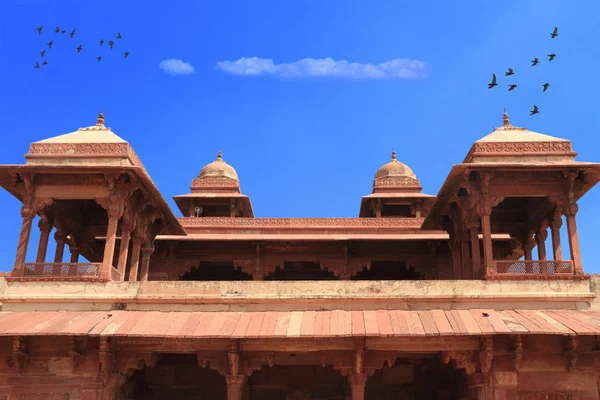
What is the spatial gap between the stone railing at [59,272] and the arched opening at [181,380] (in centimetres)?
293

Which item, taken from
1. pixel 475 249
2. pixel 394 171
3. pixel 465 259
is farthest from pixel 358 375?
pixel 394 171

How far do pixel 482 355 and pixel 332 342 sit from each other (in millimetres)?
2727

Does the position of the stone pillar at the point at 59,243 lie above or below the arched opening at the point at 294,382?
above

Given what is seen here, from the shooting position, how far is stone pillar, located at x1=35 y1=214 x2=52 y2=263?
13749 millimetres

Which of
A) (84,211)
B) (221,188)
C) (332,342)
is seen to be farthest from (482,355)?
(221,188)

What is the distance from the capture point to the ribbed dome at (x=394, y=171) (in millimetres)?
28125

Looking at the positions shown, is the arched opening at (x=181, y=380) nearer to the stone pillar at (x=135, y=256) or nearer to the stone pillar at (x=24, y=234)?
the stone pillar at (x=135, y=256)

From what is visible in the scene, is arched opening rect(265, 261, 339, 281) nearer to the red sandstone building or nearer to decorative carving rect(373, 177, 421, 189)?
the red sandstone building

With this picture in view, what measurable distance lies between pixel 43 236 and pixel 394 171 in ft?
57.3

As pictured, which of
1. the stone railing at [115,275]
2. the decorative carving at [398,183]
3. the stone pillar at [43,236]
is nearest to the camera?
the stone railing at [115,275]

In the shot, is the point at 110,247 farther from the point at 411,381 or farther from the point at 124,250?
the point at 411,381

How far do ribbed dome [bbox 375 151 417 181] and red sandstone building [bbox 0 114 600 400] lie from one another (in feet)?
38.7

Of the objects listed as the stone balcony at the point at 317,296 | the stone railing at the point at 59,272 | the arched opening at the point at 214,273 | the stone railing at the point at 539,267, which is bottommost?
the stone balcony at the point at 317,296

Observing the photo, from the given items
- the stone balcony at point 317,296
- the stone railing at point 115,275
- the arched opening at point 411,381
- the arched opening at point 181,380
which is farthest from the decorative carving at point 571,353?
the stone railing at point 115,275
